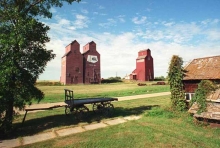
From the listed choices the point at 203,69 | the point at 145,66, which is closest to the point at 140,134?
the point at 203,69

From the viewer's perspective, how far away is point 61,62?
199 feet

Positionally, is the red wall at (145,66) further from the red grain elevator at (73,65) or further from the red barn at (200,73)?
the red barn at (200,73)

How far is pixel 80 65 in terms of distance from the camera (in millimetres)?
A: 56312

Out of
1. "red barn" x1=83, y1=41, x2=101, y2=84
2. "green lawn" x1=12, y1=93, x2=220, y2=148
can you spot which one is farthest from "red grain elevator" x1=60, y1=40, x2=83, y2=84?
"green lawn" x1=12, y1=93, x2=220, y2=148

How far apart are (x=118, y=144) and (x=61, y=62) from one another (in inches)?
2226

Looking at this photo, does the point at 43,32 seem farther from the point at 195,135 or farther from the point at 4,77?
the point at 195,135

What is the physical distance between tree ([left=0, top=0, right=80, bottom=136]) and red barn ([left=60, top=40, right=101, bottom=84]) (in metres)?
44.3

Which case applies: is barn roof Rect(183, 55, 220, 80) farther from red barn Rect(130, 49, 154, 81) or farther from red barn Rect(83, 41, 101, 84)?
red barn Rect(130, 49, 154, 81)

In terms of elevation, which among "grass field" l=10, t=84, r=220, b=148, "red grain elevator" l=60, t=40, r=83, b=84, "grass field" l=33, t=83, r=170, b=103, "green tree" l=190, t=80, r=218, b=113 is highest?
"red grain elevator" l=60, t=40, r=83, b=84

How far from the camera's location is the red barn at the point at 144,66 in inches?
2468

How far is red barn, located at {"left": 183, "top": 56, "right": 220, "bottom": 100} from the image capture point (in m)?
12.0

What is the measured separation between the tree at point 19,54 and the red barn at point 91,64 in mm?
47158

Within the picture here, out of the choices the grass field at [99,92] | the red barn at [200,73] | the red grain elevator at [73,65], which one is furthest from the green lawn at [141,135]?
the red grain elevator at [73,65]

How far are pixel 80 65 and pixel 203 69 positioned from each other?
152 feet
